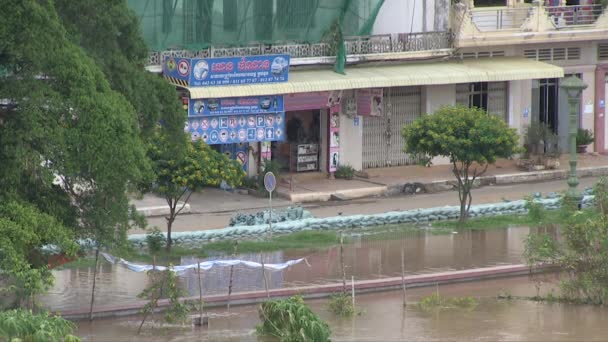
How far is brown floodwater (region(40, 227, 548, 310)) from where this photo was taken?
25016 millimetres

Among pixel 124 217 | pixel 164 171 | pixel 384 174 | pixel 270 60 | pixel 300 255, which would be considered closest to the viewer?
→ pixel 124 217

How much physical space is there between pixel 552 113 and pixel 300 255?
584 inches

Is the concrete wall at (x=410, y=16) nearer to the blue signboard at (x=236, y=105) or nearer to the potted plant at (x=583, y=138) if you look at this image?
the blue signboard at (x=236, y=105)

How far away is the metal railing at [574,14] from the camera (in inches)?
1535

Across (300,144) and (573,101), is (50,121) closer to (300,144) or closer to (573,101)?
(573,101)

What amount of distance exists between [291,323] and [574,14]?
2082 cm

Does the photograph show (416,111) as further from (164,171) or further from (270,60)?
(164,171)

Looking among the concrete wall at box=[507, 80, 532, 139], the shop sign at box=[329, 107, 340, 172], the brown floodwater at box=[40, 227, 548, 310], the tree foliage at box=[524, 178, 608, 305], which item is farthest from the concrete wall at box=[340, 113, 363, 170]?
the tree foliage at box=[524, 178, 608, 305]

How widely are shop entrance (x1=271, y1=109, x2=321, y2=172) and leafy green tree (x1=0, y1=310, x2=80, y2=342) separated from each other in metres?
18.9

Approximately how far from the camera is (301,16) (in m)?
35.4

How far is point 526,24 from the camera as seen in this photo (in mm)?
38375

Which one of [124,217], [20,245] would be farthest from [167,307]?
[20,245]

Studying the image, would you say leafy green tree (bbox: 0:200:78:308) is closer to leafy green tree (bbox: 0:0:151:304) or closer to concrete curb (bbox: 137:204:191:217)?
leafy green tree (bbox: 0:0:151:304)

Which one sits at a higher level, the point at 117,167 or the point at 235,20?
the point at 235,20
